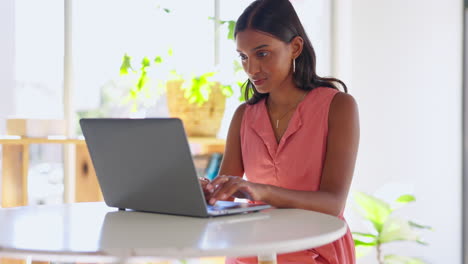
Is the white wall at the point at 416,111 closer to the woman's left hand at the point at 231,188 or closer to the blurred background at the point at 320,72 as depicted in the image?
the blurred background at the point at 320,72

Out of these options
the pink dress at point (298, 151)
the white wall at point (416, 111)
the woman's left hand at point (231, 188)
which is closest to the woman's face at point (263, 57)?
the pink dress at point (298, 151)

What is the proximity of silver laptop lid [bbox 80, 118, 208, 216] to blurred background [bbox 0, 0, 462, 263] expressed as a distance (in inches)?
50.7

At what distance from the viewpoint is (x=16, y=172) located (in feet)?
8.13

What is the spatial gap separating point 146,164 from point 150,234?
8.1 inches

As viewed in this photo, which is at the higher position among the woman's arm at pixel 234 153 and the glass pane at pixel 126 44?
the glass pane at pixel 126 44

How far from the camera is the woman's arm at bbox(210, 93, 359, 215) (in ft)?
4.68

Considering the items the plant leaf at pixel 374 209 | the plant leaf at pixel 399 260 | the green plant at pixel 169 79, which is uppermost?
the green plant at pixel 169 79

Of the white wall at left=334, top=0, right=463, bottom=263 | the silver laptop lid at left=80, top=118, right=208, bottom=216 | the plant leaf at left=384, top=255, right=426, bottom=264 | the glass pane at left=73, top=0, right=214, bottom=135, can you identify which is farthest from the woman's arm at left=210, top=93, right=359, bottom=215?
the white wall at left=334, top=0, right=463, bottom=263

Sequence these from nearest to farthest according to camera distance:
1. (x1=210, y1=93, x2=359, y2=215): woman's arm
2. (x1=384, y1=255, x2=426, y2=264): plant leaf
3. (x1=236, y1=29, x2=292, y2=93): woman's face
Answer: (x1=210, y1=93, x2=359, y2=215): woman's arm, (x1=236, y1=29, x2=292, y2=93): woman's face, (x1=384, y1=255, x2=426, y2=264): plant leaf

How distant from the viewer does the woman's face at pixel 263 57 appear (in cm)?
172

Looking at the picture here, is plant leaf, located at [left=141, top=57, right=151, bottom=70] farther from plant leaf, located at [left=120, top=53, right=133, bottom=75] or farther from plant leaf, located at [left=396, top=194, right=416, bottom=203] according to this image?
plant leaf, located at [left=396, top=194, right=416, bottom=203]

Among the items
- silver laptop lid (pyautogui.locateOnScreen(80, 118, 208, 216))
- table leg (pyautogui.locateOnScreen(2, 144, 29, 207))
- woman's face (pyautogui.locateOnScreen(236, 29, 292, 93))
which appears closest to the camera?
silver laptop lid (pyautogui.locateOnScreen(80, 118, 208, 216))

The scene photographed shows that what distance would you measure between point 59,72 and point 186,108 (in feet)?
1.93

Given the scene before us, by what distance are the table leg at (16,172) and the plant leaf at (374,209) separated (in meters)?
1.67
